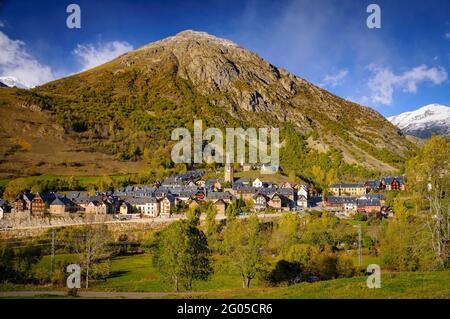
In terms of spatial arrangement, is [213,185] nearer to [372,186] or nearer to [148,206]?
[148,206]

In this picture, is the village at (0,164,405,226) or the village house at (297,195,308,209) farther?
the village house at (297,195,308,209)

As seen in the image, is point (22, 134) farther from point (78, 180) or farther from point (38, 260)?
point (38, 260)

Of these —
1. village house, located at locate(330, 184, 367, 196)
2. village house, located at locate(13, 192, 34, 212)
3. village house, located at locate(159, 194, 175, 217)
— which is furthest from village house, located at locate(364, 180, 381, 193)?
village house, located at locate(13, 192, 34, 212)

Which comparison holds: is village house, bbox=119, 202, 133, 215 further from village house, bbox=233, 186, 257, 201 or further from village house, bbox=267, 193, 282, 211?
village house, bbox=267, 193, 282, 211

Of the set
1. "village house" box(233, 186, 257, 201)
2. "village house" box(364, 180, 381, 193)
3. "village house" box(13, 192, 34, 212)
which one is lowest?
"village house" box(13, 192, 34, 212)

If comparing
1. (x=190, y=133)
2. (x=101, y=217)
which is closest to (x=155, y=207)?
(x=101, y=217)

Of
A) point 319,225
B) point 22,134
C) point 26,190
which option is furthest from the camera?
point 22,134

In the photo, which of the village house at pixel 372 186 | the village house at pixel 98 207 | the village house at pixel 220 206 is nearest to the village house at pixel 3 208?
the village house at pixel 98 207

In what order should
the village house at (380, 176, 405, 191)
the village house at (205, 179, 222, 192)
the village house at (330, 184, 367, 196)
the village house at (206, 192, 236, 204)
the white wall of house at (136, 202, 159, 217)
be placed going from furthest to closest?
the village house at (330, 184, 367, 196)
the village house at (380, 176, 405, 191)
the village house at (205, 179, 222, 192)
the village house at (206, 192, 236, 204)
the white wall of house at (136, 202, 159, 217)

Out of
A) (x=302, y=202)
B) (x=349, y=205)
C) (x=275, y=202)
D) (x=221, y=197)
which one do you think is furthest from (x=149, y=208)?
(x=349, y=205)
